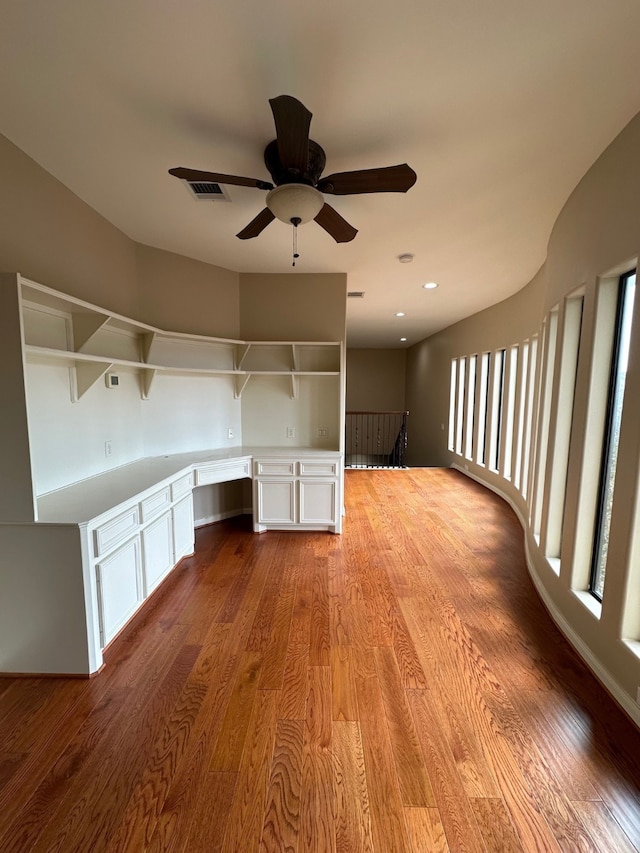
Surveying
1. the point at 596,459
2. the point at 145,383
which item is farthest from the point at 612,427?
the point at 145,383

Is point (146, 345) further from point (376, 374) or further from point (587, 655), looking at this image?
point (376, 374)

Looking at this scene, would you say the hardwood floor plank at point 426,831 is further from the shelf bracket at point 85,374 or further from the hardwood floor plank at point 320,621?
the shelf bracket at point 85,374

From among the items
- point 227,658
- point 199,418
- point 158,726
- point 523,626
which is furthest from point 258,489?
point 523,626

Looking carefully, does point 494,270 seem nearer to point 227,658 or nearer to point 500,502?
point 500,502

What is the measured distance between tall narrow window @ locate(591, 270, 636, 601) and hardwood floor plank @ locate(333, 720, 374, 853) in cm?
160

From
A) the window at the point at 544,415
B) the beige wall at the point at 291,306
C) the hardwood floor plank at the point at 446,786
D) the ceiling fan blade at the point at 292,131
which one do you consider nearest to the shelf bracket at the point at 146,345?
the beige wall at the point at 291,306

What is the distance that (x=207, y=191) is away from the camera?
2.39 meters

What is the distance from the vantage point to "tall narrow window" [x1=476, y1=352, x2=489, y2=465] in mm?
6098

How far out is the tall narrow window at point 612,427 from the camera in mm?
2025

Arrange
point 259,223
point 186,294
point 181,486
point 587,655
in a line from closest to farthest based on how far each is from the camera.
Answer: point 587,655
point 259,223
point 181,486
point 186,294

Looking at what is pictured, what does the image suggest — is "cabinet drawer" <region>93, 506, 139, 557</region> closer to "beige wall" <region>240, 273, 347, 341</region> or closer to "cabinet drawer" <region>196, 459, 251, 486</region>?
"cabinet drawer" <region>196, 459, 251, 486</region>

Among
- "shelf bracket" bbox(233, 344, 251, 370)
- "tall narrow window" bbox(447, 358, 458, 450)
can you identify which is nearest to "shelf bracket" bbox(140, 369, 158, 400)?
"shelf bracket" bbox(233, 344, 251, 370)

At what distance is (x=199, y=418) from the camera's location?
398 centimetres

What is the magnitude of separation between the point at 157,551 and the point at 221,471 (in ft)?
3.46
